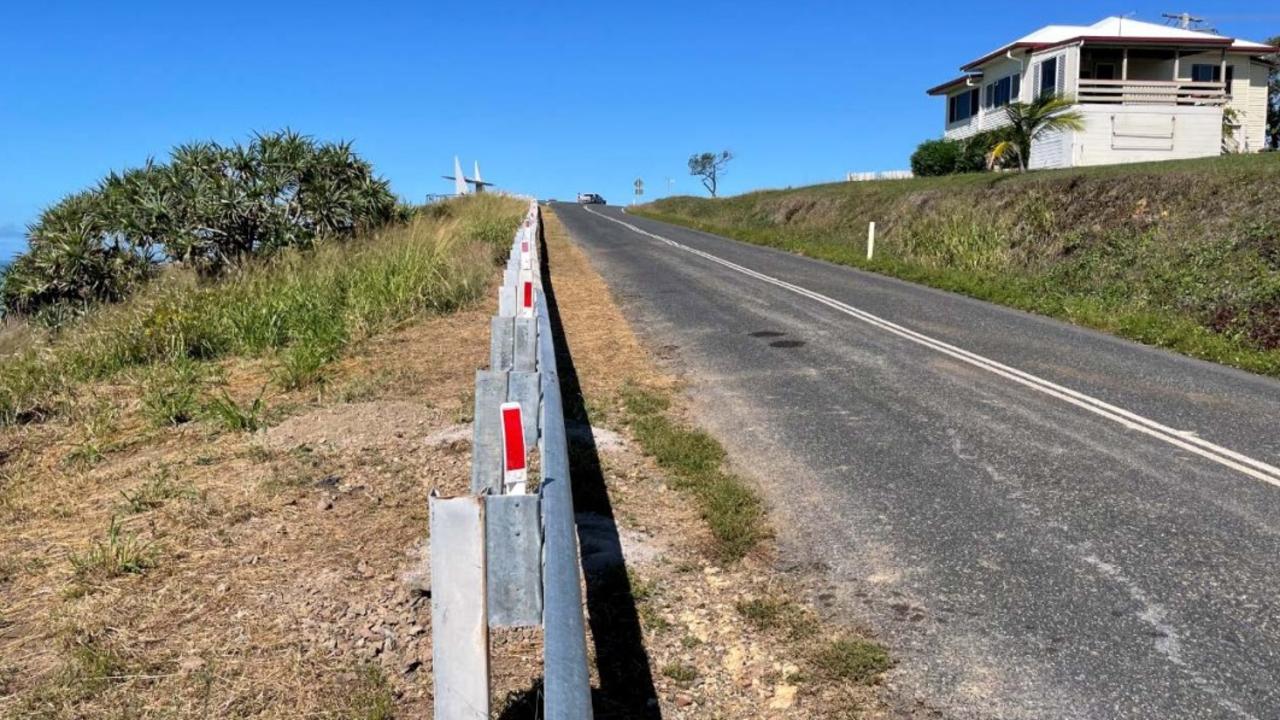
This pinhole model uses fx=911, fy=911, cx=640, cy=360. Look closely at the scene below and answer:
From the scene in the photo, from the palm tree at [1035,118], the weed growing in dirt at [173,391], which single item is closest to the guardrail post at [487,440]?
the weed growing in dirt at [173,391]

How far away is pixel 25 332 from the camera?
45.9 feet

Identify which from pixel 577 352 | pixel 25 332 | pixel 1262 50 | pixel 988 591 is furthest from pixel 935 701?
pixel 1262 50

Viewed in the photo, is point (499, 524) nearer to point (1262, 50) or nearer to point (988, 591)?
point (988, 591)

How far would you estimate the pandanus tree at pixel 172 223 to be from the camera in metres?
16.3

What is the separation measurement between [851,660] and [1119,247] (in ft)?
53.5

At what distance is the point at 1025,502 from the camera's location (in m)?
5.44

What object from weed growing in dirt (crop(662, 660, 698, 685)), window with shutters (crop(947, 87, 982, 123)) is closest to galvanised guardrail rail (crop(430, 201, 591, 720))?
weed growing in dirt (crop(662, 660, 698, 685))

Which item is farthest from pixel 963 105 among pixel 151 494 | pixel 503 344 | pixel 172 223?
pixel 151 494

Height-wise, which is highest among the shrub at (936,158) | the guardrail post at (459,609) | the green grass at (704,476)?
the shrub at (936,158)

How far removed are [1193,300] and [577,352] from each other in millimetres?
9473

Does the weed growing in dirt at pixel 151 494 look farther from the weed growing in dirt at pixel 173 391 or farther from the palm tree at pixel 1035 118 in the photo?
the palm tree at pixel 1035 118

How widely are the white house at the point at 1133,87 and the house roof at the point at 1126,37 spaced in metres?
0.04

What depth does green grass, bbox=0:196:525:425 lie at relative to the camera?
8414mm

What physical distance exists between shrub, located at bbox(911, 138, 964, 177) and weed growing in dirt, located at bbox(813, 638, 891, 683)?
3838 centimetres
